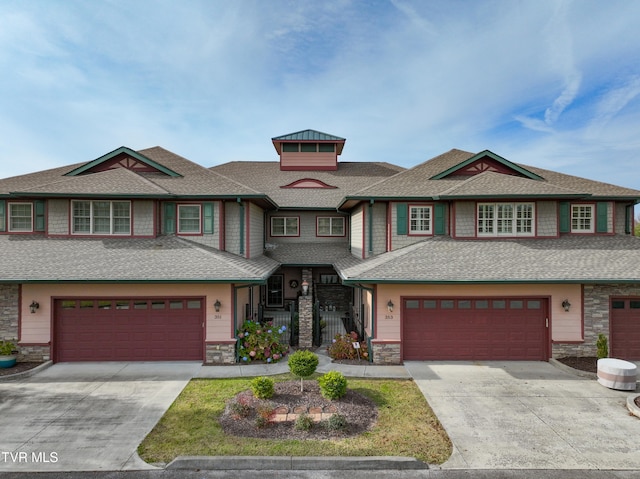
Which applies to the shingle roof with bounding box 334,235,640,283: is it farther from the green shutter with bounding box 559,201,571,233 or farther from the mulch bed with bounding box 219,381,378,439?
the mulch bed with bounding box 219,381,378,439

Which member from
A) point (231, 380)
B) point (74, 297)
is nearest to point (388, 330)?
point (231, 380)

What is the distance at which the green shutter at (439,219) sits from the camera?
48.9ft

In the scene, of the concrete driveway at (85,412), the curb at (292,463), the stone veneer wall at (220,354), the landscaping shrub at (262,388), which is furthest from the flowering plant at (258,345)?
the curb at (292,463)

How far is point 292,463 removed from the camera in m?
6.59

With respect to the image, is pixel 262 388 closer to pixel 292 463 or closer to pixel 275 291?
pixel 292 463

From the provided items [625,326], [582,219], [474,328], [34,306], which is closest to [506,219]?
[582,219]

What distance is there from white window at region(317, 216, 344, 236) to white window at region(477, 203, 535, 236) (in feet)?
26.3

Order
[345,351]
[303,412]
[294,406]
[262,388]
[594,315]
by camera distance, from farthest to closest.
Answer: [345,351] < [594,315] < [262,388] < [294,406] < [303,412]

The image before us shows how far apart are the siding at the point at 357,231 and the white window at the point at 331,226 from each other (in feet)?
5.17

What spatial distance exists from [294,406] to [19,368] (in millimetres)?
9737

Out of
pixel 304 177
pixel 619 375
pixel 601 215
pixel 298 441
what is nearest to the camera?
pixel 298 441

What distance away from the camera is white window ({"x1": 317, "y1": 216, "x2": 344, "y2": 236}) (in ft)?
66.6

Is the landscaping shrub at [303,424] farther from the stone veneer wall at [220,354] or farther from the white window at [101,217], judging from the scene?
the white window at [101,217]

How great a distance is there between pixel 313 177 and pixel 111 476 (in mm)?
18566
